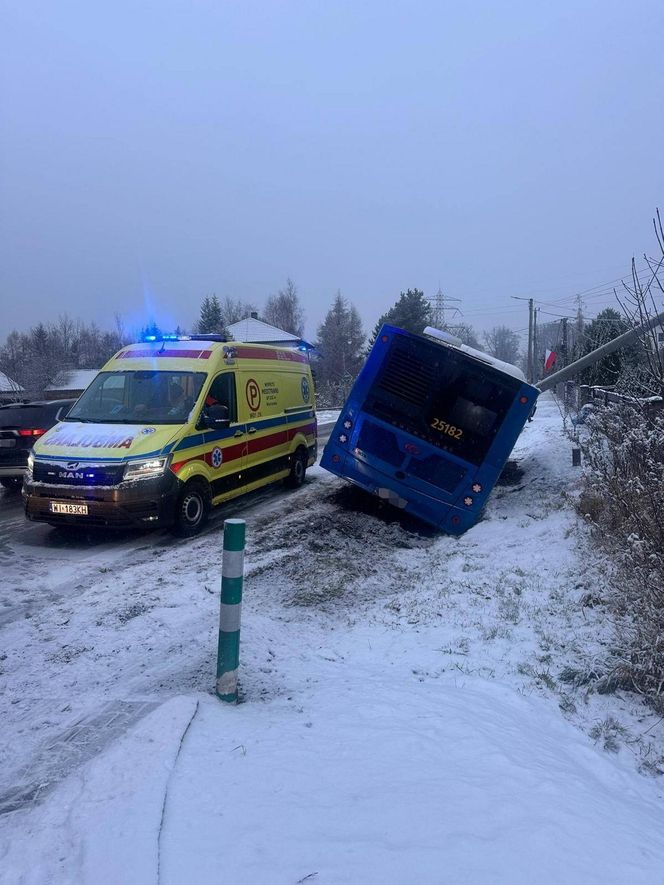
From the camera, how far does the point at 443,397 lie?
27.8 feet

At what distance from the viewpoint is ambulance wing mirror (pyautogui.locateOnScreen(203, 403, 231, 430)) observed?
8.10 meters

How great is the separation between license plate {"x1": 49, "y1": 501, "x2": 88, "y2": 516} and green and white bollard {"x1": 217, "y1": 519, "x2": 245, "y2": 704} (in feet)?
13.6

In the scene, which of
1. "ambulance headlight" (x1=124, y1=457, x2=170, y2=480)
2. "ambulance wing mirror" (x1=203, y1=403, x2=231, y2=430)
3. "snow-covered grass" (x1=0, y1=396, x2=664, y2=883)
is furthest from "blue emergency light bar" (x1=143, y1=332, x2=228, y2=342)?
"snow-covered grass" (x1=0, y1=396, x2=664, y2=883)

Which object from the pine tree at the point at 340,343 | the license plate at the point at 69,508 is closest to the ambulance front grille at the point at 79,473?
the license plate at the point at 69,508

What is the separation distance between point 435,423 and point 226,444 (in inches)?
115

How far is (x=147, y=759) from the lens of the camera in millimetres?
2900

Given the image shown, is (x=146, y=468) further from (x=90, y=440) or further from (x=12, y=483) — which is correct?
(x=12, y=483)

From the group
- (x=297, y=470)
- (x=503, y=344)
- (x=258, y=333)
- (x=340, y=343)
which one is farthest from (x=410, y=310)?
(x=503, y=344)

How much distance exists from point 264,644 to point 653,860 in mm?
2665

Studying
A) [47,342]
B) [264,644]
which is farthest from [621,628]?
[47,342]

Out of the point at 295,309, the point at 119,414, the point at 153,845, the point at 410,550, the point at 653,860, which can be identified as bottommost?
the point at 410,550

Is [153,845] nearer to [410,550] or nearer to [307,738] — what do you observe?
[307,738]

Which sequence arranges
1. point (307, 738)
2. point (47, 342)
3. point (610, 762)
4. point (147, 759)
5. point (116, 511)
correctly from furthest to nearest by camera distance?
point (47, 342) < point (116, 511) < point (610, 762) < point (307, 738) < point (147, 759)

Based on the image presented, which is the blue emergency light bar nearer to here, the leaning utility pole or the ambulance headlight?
the ambulance headlight
